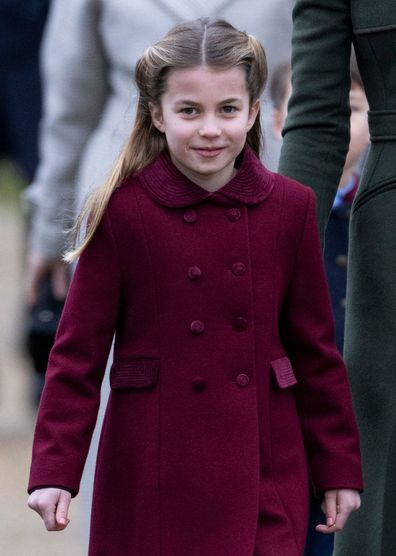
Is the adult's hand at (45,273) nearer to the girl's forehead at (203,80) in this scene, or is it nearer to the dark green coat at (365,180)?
the dark green coat at (365,180)

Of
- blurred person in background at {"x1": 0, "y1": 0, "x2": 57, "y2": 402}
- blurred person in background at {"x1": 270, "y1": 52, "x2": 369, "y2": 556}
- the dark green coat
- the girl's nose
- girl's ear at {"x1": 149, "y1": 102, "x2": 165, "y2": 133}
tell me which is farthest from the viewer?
blurred person in background at {"x1": 0, "y1": 0, "x2": 57, "y2": 402}

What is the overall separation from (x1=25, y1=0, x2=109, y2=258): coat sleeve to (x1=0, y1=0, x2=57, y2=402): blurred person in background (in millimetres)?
1287

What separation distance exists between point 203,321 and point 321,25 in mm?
677

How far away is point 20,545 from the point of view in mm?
7512

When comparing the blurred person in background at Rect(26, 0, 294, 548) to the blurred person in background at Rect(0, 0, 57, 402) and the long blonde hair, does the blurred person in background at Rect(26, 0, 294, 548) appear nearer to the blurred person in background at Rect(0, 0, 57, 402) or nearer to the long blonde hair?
the long blonde hair

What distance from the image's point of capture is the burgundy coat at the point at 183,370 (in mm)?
3980

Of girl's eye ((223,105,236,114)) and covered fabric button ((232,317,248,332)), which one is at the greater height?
girl's eye ((223,105,236,114))

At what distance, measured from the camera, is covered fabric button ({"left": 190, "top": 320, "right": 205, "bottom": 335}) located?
3.97 m

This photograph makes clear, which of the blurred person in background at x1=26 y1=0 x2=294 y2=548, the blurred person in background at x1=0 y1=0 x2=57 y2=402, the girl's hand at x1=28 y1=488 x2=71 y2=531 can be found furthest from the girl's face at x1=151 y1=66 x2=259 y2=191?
the blurred person in background at x1=0 y1=0 x2=57 y2=402

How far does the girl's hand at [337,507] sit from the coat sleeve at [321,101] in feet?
1.68

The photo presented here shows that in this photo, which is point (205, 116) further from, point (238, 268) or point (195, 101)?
point (238, 268)

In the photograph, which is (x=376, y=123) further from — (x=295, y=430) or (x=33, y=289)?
(x=33, y=289)

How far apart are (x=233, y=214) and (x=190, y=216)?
79 millimetres

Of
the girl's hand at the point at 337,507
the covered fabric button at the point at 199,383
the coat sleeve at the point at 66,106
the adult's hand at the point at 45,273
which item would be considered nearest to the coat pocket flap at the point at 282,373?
the covered fabric button at the point at 199,383
